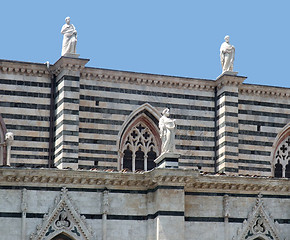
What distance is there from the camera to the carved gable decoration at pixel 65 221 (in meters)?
27.3

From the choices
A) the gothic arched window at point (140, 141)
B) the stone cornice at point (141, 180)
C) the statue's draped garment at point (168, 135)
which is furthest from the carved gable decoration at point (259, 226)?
the gothic arched window at point (140, 141)

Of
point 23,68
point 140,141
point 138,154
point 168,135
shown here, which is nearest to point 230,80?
point 140,141

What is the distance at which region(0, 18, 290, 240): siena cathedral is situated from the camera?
27.6 m

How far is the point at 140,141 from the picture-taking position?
35.4 meters

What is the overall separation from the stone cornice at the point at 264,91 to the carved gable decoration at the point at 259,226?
8349 mm

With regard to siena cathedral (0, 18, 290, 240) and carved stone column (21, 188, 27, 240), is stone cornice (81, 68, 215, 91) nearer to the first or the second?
siena cathedral (0, 18, 290, 240)

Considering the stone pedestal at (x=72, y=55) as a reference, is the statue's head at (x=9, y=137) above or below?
below

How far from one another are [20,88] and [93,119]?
2785 millimetres

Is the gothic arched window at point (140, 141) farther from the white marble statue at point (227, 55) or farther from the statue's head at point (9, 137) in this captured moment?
the statue's head at point (9, 137)

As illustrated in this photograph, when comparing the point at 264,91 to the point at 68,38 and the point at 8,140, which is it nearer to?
the point at 68,38

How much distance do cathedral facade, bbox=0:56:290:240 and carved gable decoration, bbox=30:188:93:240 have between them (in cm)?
3

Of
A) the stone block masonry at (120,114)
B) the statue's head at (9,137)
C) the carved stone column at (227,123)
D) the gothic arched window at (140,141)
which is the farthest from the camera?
the carved stone column at (227,123)

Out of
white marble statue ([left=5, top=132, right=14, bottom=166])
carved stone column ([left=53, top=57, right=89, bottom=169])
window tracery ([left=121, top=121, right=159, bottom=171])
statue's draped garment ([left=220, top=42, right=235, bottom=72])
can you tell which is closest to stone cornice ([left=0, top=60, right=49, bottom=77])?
carved stone column ([left=53, top=57, right=89, bottom=169])

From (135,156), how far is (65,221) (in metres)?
8.09
